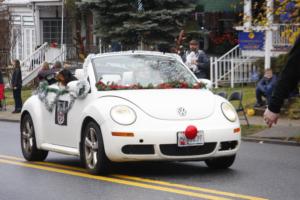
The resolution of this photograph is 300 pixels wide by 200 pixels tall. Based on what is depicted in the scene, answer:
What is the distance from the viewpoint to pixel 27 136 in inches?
513

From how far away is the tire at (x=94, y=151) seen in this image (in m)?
10.6

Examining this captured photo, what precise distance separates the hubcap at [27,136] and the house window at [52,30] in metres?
31.4

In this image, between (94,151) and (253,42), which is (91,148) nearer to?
(94,151)

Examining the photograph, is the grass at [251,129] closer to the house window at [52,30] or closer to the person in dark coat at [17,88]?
the person in dark coat at [17,88]

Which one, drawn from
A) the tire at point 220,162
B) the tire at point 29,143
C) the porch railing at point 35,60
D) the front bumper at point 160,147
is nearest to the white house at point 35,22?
the porch railing at point 35,60

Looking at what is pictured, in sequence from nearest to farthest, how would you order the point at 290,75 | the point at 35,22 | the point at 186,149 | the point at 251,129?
the point at 290,75 < the point at 186,149 < the point at 251,129 < the point at 35,22

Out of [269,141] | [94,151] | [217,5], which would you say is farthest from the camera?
[217,5]

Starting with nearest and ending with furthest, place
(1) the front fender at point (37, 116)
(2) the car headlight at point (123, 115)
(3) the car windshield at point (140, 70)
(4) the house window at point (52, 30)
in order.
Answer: (2) the car headlight at point (123, 115), (3) the car windshield at point (140, 70), (1) the front fender at point (37, 116), (4) the house window at point (52, 30)

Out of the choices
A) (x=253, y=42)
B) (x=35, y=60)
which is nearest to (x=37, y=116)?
(x=253, y=42)

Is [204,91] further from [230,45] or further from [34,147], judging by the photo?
[230,45]

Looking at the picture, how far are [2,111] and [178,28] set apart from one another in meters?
6.83

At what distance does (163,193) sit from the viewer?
9.40m

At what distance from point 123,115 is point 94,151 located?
65cm

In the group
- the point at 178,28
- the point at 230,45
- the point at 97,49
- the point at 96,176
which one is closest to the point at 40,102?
the point at 96,176
